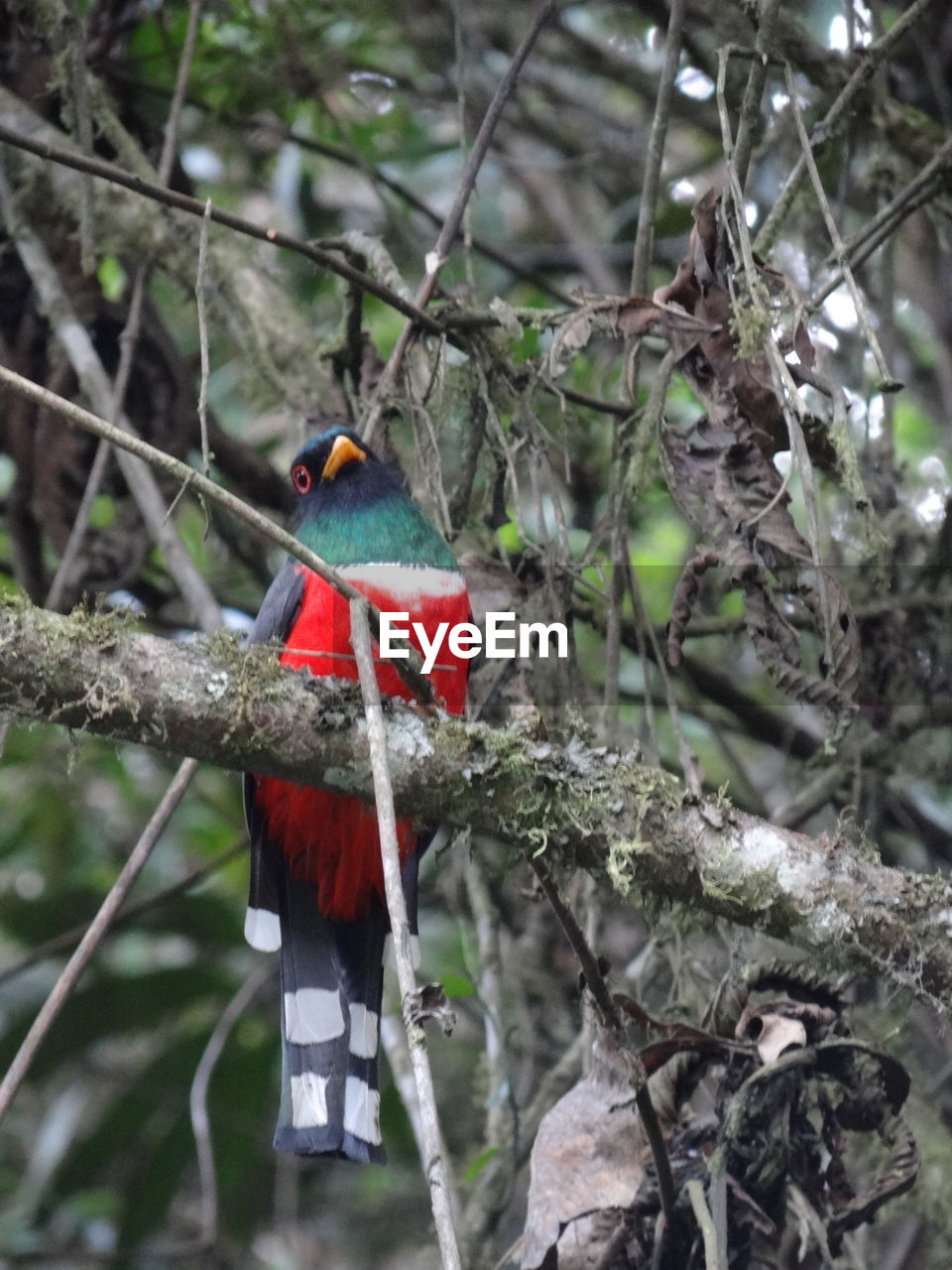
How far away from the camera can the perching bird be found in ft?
9.57

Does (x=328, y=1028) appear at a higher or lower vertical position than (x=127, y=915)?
lower

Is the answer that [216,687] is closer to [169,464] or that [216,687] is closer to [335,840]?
[169,464]

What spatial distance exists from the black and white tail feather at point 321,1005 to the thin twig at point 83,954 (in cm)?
47

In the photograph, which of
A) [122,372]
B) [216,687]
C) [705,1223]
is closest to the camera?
[216,687]

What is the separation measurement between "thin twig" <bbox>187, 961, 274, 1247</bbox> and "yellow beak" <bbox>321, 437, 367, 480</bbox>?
1.69 metres

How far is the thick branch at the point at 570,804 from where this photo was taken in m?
2.09

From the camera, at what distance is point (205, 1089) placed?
4309 mm

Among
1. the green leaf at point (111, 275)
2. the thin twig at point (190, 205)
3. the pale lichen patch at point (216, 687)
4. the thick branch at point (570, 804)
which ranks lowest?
the thick branch at point (570, 804)

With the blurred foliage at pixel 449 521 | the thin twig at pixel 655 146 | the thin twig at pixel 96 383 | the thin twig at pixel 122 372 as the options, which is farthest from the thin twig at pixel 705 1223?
the thin twig at pixel 122 372

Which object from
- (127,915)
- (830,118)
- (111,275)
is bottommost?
(127,915)

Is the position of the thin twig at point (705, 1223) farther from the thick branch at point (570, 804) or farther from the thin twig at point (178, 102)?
the thin twig at point (178, 102)

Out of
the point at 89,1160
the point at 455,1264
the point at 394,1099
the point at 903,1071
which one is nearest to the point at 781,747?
the point at 394,1099

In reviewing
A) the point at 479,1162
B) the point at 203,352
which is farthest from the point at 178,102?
the point at 479,1162

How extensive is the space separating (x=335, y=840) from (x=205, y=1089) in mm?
1546
